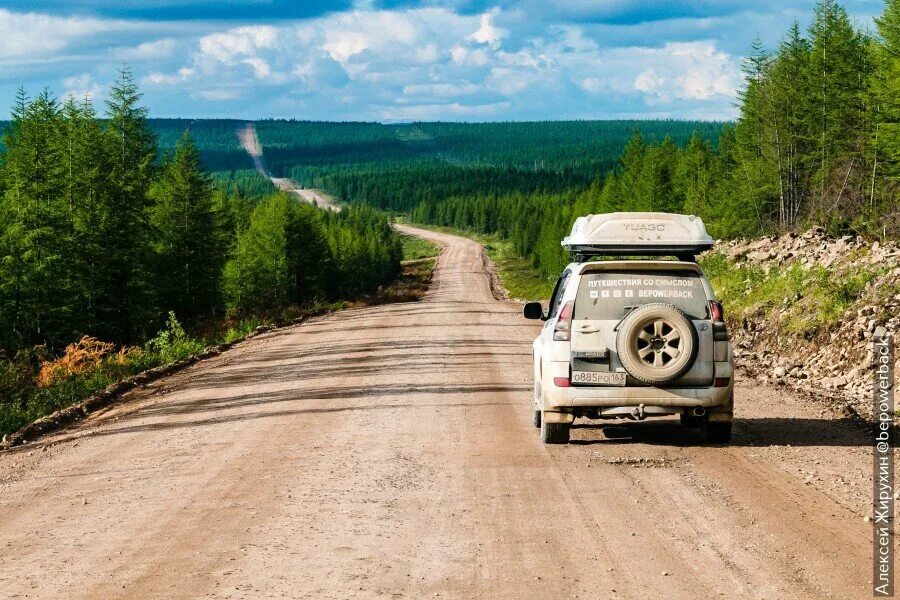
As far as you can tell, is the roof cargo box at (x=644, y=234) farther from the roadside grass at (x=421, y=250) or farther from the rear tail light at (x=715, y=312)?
the roadside grass at (x=421, y=250)

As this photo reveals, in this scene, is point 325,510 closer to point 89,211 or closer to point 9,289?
point 9,289

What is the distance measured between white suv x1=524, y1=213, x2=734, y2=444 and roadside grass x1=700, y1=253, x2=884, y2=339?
8.24 m

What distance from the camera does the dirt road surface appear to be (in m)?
6.18

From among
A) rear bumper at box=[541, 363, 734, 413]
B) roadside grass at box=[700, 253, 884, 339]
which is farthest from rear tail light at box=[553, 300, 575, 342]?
roadside grass at box=[700, 253, 884, 339]

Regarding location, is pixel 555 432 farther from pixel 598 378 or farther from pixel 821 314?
pixel 821 314

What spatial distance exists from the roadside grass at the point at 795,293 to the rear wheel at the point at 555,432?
8883 millimetres

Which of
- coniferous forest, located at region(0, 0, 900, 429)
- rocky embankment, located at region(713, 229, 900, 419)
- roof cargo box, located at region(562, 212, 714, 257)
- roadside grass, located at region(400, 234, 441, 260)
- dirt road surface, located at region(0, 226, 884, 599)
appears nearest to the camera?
dirt road surface, located at region(0, 226, 884, 599)

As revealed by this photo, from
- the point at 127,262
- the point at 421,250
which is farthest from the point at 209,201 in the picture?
the point at 421,250

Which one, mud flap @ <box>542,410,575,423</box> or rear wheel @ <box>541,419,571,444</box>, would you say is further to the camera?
rear wheel @ <box>541,419,571,444</box>

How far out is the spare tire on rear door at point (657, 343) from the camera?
10.1m

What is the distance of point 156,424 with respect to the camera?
43.6ft

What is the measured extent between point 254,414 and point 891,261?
1286 cm

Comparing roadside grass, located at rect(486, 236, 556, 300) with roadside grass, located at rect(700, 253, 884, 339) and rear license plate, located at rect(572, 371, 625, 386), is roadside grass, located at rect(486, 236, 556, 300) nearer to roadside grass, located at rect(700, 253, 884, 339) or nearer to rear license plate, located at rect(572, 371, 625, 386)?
roadside grass, located at rect(700, 253, 884, 339)

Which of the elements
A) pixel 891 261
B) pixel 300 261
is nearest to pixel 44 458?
pixel 891 261
